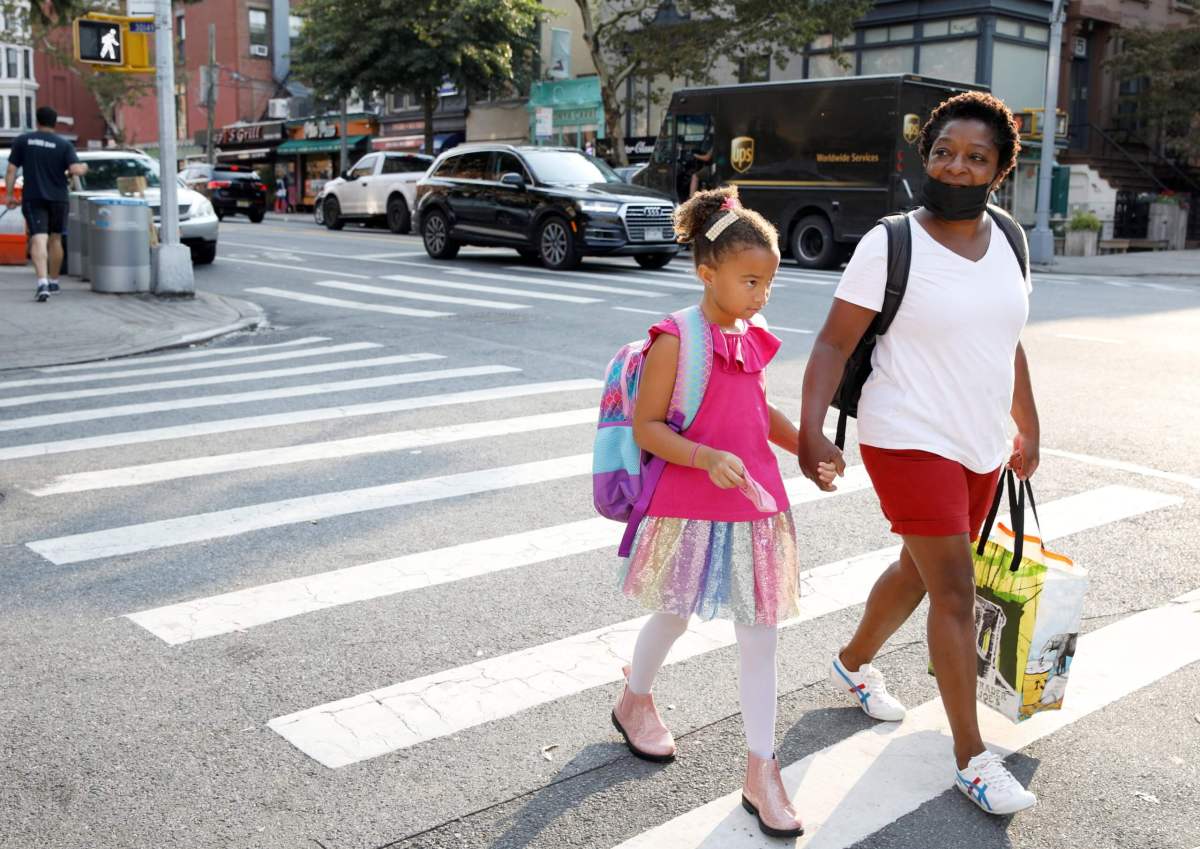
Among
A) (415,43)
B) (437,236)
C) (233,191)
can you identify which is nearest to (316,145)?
(415,43)

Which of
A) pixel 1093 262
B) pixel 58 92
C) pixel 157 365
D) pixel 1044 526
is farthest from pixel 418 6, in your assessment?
pixel 58 92

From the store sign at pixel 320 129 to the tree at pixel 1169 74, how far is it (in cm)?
3036

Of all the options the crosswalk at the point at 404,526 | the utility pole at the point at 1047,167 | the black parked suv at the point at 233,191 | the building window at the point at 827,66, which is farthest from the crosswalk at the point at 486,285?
the black parked suv at the point at 233,191

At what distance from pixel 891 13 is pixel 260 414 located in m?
29.1

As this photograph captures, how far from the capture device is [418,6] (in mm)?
37531

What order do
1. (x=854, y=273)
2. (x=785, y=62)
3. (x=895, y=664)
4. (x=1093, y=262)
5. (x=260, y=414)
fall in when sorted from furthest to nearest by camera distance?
(x=785, y=62) → (x=1093, y=262) → (x=260, y=414) → (x=895, y=664) → (x=854, y=273)

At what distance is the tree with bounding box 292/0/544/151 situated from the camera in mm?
37281

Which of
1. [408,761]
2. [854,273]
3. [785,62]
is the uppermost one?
[785,62]

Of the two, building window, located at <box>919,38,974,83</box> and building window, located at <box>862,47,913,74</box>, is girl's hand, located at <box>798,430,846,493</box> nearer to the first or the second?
building window, located at <box>919,38,974,83</box>

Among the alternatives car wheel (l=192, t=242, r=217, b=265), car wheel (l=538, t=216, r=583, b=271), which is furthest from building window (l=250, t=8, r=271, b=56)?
car wheel (l=538, t=216, r=583, b=271)

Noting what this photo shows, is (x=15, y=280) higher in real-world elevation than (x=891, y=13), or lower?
lower

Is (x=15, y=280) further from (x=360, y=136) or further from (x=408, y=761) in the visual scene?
(x=360, y=136)

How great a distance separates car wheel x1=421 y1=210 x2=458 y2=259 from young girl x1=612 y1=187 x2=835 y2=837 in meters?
17.9

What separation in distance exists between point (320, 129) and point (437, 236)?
33.9 metres
